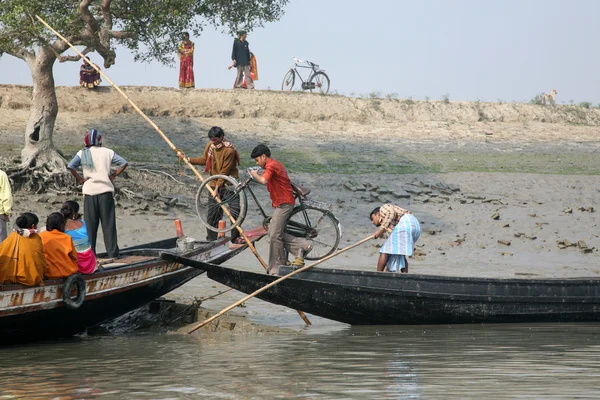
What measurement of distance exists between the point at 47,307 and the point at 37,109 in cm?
986

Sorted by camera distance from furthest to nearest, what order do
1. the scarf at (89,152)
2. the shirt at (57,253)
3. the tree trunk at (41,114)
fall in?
the tree trunk at (41,114) → the scarf at (89,152) → the shirt at (57,253)

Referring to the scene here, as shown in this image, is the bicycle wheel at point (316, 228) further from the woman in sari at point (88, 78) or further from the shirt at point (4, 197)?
the woman in sari at point (88, 78)

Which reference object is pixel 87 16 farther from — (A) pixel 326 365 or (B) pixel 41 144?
(A) pixel 326 365

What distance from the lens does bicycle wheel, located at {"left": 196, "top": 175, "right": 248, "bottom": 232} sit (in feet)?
40.9

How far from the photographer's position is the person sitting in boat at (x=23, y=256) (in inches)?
368

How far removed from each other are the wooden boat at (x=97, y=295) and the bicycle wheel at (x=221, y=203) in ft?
1.37

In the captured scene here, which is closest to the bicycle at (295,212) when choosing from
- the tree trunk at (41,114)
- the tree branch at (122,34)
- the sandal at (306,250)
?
the sandal at (306,250)

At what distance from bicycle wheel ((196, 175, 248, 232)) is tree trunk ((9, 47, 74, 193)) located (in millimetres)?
5953

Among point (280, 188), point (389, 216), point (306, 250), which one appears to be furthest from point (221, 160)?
point (389, 216)

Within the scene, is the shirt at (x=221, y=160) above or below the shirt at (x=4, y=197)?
above

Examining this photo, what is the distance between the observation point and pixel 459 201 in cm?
2039

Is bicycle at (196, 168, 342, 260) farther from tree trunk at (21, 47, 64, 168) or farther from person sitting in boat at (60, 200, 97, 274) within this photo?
tree trunk at (21, 47, 64, 168)

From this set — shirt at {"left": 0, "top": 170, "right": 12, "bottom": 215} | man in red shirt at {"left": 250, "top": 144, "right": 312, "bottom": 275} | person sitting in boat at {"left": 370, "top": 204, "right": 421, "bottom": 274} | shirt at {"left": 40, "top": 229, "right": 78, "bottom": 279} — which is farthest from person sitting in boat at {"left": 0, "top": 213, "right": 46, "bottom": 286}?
person sitting in boat at {"left": 370, "top": 204, "right": 421, "bottom": 274}

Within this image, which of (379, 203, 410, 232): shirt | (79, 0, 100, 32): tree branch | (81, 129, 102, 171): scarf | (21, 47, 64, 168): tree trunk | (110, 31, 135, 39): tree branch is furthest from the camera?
(21, 47, 64, 168): tree trunk
